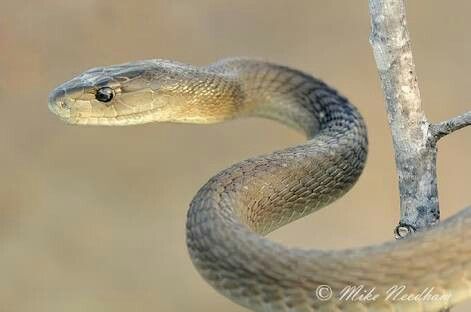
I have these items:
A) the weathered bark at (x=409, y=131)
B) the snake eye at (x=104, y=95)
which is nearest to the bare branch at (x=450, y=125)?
the weathered bark at (x=409, y=131)

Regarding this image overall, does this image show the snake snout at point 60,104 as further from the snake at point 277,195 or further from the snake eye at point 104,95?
the snake eye at point 104,95

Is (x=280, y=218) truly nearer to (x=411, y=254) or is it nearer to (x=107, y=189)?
(x=411, y=254)

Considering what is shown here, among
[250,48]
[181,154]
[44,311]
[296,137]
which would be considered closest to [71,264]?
[44,311]

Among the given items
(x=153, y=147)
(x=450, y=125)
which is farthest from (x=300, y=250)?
(x=153, y=147)

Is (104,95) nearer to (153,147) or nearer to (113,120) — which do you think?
(113,120)

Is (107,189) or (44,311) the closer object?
(44,311)

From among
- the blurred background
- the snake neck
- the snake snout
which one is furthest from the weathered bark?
the blurred background

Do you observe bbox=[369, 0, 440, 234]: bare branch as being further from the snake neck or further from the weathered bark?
the snake neck
